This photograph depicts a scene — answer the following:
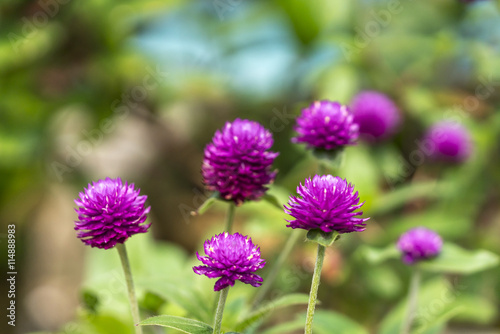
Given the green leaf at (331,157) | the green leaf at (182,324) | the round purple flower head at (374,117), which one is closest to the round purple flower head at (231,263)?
the green leaf at (182,324)

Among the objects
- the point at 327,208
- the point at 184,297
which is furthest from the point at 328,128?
the point at 184,297

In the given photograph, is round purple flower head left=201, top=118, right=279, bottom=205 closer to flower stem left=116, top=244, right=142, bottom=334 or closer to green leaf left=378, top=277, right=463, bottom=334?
flower stem left=116, top=244, right=142, bottom=334

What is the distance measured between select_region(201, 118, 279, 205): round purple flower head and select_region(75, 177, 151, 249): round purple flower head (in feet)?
0.57

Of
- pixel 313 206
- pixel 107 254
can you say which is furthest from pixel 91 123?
pixel 313 206

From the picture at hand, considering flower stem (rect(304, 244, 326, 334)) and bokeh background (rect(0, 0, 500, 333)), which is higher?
bokeh background (rect(0, 0, 500, 333))

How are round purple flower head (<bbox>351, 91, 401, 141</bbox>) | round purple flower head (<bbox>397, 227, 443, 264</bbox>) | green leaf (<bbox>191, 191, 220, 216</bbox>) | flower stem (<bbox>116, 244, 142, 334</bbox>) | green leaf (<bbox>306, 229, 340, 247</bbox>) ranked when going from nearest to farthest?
green leaf (<bbox>306, 229, 340, 247</bbox>)
flower stem (<bbox>116, 244, 142, 334</bbox>)
green leaf (<bbox>191, 191, 220, 216</bbox>)
round purple flower head (<bbox>397, 227, 443, 264</bbox>)
round purple flower head (<bbox>351, 91, 401, 141</bbox>)

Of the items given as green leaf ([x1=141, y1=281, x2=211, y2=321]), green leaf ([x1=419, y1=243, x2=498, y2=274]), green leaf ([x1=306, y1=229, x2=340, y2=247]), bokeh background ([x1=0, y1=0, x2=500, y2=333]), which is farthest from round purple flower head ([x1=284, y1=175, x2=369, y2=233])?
bokeh background ([x1=0, y1=0, x2=500, y2=333])

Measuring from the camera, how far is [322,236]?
0.70m

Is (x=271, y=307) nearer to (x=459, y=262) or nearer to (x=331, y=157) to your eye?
(x=331, y=157)

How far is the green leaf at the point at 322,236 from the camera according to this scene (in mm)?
687

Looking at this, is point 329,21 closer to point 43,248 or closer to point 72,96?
point 72,96

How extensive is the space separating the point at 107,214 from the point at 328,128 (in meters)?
0.42

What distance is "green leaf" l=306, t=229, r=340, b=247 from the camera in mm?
687

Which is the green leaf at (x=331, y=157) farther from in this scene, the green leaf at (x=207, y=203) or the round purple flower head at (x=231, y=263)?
the round purple flower head at (x=231, y=263)
